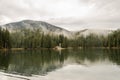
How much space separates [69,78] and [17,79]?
868 centimetres

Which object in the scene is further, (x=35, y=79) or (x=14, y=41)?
(x=14, y=41)

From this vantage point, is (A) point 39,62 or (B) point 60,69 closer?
(B) point 60,69

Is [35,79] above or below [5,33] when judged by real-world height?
below

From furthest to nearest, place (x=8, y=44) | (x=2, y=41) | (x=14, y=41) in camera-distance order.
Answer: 1. (x=14, y=41)
2. (x=8, y=44)
3. (x=2, y=41)

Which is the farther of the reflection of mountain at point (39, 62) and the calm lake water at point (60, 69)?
the reflection of mountain at point (39, 62)

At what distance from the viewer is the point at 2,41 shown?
16025 cm

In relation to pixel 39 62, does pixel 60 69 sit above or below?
below

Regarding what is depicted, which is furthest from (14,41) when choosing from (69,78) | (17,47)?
(69,78)

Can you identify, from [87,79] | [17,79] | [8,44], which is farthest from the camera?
[8,44]

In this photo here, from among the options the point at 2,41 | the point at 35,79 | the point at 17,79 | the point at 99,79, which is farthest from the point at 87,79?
the point at 2,41

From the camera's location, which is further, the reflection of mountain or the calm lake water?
the reflection of mountain

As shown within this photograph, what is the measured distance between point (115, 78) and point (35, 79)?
526 inches

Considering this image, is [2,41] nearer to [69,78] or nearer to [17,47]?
[17,47]

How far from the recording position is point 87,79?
3447 cm
